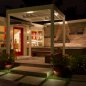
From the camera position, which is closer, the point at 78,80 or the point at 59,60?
the point at 78,80

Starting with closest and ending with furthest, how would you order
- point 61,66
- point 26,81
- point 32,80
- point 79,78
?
point 26,81 < point 32,80 < point 79,78 < point 61,66

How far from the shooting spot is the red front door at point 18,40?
12.8 m

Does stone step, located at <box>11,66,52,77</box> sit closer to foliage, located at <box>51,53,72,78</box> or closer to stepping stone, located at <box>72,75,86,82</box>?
foliage, located at <box>51,53,72,78</box>

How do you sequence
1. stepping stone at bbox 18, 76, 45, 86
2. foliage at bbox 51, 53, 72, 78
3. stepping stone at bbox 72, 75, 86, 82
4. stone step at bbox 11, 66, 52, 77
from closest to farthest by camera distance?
stepping stone at bbox 18, 76, 45, 86, stepping stone at bbox 72, 75, 86, 82, stone step at bbox 11, 66, 52, 77, foliage at bbox 51, 53, 72, 78

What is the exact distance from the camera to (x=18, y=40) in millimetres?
13172

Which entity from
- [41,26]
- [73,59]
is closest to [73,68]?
[73,59]

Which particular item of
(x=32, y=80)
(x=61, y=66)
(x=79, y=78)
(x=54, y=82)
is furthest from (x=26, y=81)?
(x=79, y=78)

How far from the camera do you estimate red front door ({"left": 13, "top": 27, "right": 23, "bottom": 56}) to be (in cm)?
1281

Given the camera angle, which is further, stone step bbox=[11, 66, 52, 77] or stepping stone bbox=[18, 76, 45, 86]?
stone step bbox=[11, 66, 52, 77]

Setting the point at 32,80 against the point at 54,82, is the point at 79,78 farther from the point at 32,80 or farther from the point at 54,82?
the point at 32,80

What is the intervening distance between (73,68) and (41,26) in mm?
7533

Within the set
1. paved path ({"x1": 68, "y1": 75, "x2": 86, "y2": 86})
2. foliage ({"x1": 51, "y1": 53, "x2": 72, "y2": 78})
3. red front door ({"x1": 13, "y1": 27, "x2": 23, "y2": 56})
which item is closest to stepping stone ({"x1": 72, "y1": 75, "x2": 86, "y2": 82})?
paved path ({"x1": 68, "y1": 75, "x2": 86, "y2": 86})

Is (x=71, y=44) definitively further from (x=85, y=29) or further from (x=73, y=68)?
(x=73, y=68)

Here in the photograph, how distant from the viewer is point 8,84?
6895 millimetres
